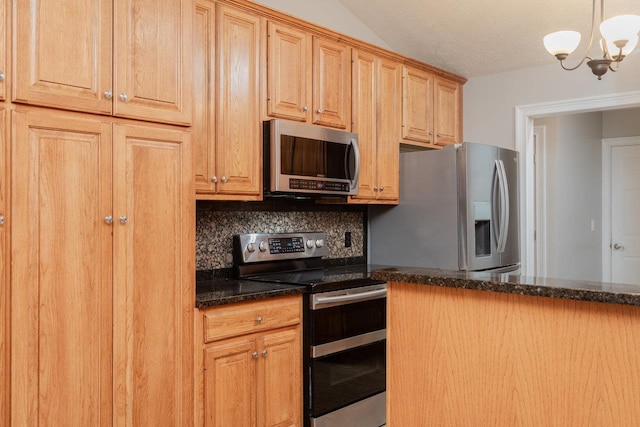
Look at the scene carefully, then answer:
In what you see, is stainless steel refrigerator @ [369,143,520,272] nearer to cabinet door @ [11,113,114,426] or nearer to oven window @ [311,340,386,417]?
oven window @ [311,340,386,417]

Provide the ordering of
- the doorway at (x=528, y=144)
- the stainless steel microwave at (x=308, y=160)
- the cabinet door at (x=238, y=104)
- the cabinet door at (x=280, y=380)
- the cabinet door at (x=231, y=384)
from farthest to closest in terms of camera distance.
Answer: the doorway at (x=528, y=144) → the stainless steel microwave at (x=308, y=160) → the cabinet door at (x=238, y=104) → the cabinet door at (x=280, y=380) → the cabinet door at (x=231, y=384)

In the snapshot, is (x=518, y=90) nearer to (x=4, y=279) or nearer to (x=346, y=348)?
(x=346, y=348)

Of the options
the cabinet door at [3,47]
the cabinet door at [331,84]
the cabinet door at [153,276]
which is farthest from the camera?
the cabinet door at [331,84]

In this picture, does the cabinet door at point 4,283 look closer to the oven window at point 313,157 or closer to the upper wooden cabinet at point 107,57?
the upper wooden cabinet at point 107,57

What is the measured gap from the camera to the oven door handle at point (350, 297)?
278cm

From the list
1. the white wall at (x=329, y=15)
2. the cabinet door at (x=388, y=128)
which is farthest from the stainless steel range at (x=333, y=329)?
the white wall at (x=329, y=15)

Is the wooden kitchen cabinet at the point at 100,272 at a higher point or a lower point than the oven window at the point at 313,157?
lower

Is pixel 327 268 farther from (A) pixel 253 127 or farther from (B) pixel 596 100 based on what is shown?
(B) pixel 596 100

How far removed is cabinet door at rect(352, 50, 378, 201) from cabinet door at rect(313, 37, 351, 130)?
7 cm

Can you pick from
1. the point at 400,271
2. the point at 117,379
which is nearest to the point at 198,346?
the point at 117,379

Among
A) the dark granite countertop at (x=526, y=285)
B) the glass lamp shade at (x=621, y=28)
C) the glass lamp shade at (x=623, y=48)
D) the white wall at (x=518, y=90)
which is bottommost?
the dark granite countertop at (x=526, y=285)

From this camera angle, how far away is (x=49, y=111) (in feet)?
6.15

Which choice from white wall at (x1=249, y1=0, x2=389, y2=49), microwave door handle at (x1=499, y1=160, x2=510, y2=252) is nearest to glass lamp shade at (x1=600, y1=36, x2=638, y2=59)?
microwave door handle at (x1=499, y1=160, x2=510, y2=252)

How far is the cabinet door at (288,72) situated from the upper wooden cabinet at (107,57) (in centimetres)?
75
